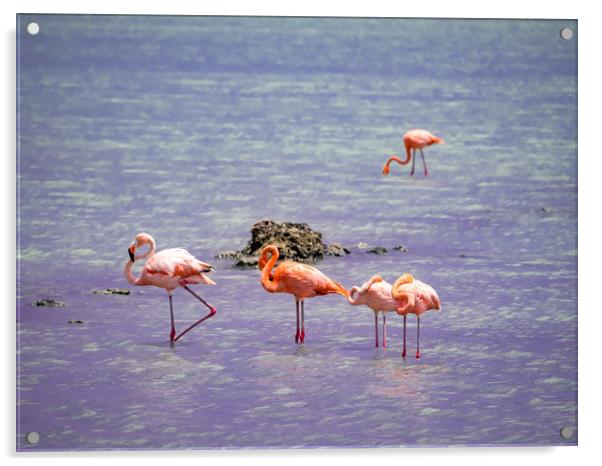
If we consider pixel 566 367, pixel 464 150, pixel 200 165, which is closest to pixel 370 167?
pixel 464 150

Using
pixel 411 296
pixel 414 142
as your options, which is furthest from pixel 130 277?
pixel 414 142

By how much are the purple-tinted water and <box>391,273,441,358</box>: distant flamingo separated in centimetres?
4

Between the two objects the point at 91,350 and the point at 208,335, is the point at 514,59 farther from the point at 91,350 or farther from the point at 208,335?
the point at 91,350

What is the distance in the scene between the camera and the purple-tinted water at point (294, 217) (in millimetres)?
4012

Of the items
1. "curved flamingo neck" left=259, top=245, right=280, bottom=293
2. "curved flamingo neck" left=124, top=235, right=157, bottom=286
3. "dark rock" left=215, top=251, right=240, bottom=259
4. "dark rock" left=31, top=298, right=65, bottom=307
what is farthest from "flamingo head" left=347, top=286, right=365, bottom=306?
"dark rock" left=31, top=298, right=65, bottom=307

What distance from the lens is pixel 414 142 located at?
415 cm

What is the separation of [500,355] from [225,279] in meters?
1.05

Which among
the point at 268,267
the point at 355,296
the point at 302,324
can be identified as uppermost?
the point at 268,267

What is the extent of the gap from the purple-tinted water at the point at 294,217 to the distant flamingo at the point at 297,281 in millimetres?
43

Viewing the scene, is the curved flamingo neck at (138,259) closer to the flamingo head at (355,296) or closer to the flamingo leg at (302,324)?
the flamingo leg at (302,324)
